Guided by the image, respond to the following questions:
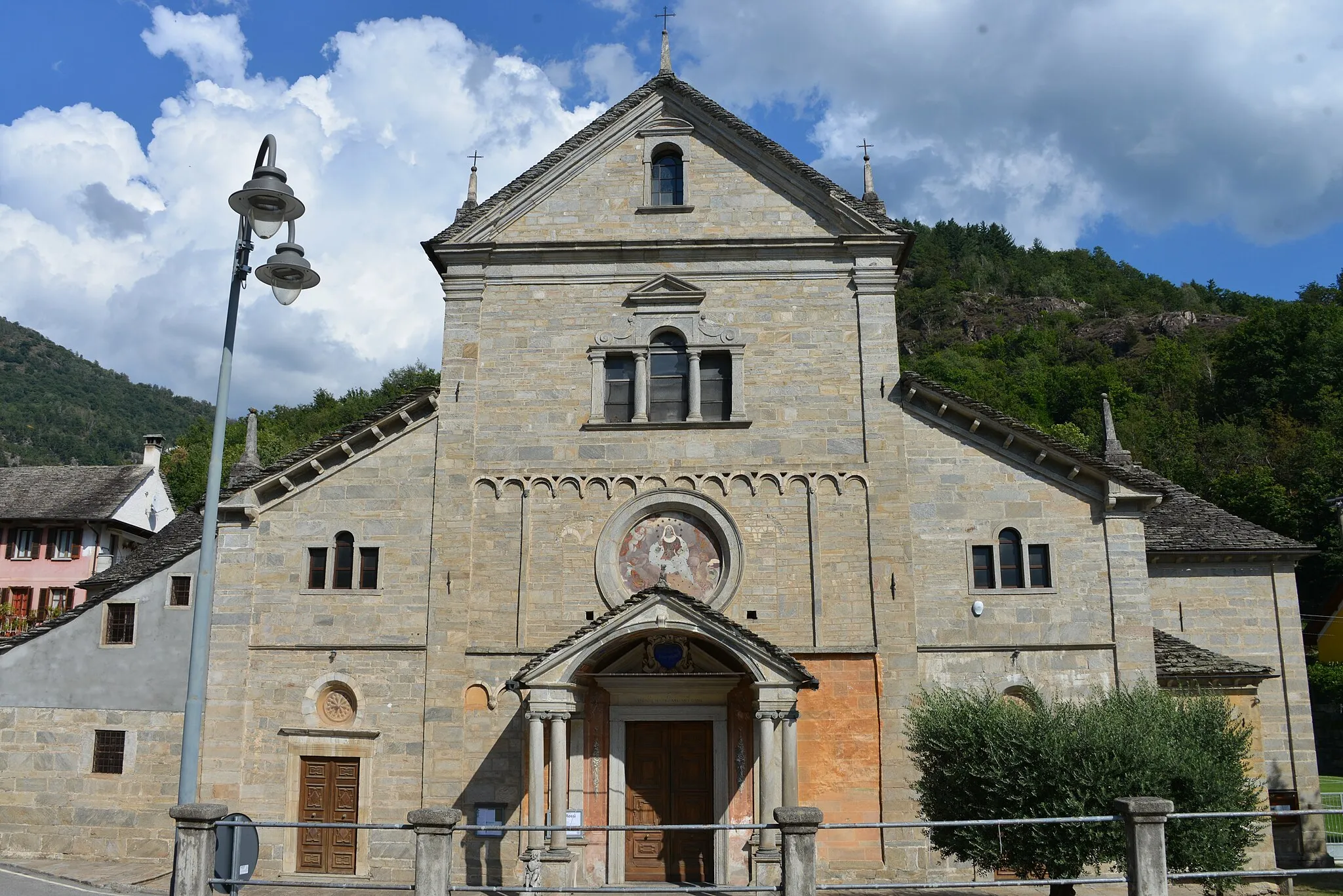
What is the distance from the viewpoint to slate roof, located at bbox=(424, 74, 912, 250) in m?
22.1

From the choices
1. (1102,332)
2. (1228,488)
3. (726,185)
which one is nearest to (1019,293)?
(1102,332)

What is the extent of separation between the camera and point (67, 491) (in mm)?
49312

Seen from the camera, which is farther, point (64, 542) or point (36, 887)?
point (64, 542)

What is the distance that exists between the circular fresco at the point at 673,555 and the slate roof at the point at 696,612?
202cm

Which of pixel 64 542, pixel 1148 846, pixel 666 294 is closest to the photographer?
pixel 1148 846

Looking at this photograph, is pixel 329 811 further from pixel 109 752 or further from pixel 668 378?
pixel 668 378

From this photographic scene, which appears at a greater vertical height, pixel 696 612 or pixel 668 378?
pixel 668 378

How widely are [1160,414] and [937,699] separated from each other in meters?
66.7

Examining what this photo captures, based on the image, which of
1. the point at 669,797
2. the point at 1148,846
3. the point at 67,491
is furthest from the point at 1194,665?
the point at 67,491

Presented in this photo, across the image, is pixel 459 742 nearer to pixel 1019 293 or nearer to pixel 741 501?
pixel 741 501

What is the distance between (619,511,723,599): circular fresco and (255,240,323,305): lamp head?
33.1 ft

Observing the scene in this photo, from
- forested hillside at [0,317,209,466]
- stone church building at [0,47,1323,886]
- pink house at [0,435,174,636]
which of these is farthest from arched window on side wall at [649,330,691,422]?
forested hillside at [0,317,209,466]

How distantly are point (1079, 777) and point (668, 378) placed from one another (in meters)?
11.0

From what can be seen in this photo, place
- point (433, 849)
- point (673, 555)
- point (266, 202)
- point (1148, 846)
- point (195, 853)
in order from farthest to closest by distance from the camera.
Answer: point (673, 555) < point (433, 849) < point (1148, 846) < point (195, 853) < point (266, 202)
